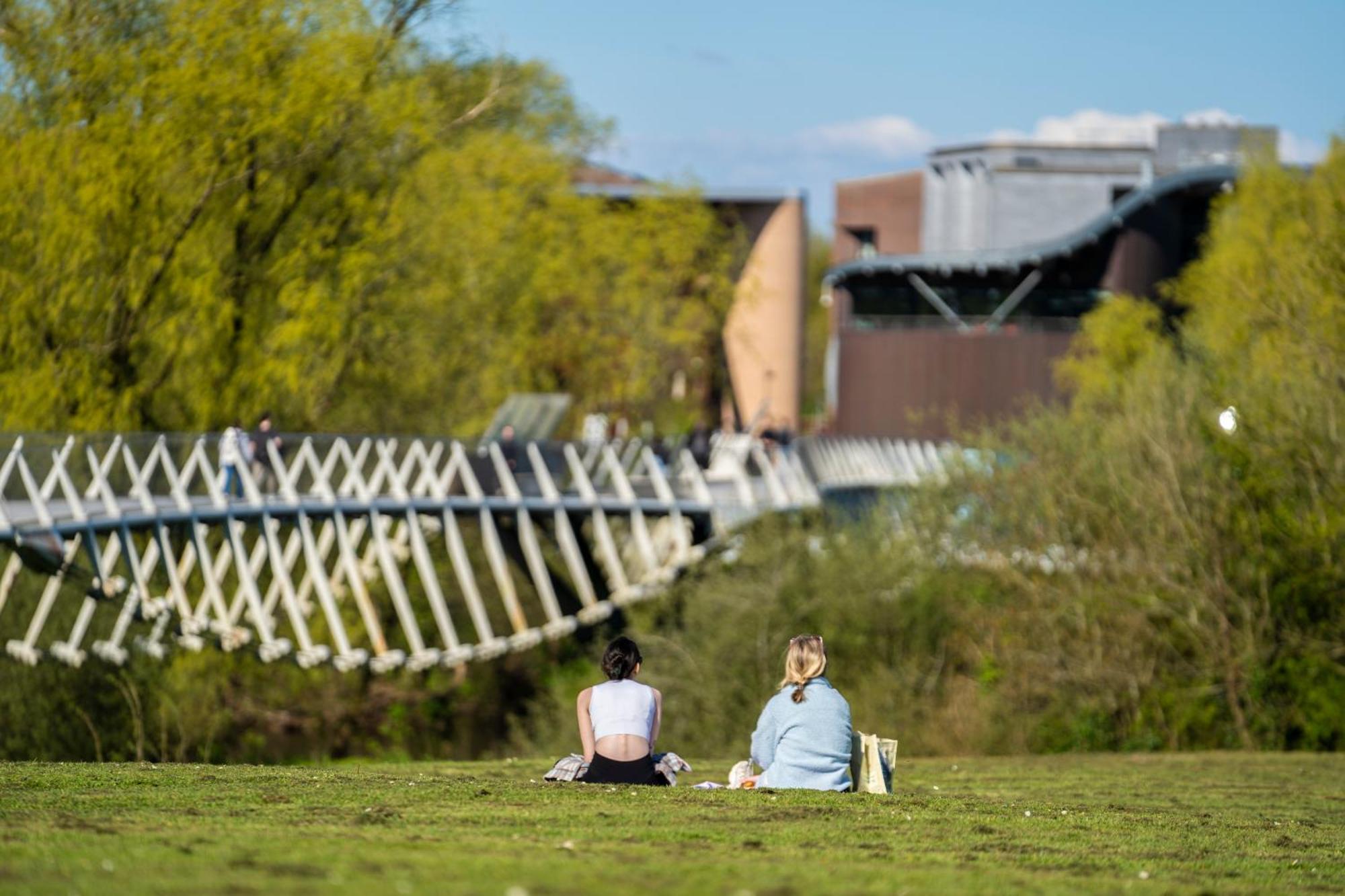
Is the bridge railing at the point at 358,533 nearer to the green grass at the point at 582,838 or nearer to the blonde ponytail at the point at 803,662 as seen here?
the green grass at the point at 582,838

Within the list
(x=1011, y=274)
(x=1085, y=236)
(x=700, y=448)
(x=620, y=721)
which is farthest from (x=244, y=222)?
(x=1011, y=274)

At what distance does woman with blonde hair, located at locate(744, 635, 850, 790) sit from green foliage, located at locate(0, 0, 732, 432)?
1841 cm

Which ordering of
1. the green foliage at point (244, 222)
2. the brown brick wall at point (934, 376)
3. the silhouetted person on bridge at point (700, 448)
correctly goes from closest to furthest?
the green foliage at point (244, 222), the silhouetted person on bridge at point (700, 448), the brown brick wall at point (934, 376)

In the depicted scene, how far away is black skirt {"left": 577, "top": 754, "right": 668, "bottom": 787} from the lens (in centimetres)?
1132

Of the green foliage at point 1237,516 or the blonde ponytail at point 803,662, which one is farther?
the green foliage at point 1237,516

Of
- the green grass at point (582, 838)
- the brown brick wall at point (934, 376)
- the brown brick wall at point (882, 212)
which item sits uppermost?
the brown brick wall at point (882, 212)

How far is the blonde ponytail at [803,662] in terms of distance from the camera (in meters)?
11.1

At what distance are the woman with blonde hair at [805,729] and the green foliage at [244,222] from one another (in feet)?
60.4

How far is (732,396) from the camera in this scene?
84500 mm

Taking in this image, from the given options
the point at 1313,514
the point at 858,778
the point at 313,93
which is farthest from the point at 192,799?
the point at 313,93

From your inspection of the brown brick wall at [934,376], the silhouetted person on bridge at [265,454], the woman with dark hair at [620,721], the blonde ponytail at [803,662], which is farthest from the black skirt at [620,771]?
the brown brick wall at [934,376]

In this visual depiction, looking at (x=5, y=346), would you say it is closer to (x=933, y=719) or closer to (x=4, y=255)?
(x=4, y=255)

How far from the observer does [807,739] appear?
11383 mm

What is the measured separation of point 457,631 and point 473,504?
7.62 m
